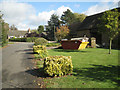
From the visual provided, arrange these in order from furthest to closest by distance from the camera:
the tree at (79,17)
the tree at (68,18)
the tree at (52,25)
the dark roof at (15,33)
Result: the dark roof at (15,33)
the tree at (68,18)
the tree at (79,17)
the tree at (52,25)

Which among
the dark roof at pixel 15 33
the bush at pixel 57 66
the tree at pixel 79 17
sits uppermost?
the tree at pixel 79 17

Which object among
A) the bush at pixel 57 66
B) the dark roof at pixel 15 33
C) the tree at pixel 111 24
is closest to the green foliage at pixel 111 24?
the tree at pixel 111 24

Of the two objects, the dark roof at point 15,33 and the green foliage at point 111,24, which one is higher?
the dark roof at point 15,33

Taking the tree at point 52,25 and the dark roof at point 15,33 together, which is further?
the dark roof at point 15,33

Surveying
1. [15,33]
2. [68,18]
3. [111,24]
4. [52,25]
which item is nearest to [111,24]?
[111,24]

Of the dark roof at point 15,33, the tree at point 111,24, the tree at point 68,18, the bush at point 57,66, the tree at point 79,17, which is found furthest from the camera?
the dark roof at point 15,33

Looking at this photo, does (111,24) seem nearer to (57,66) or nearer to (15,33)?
(57,66)

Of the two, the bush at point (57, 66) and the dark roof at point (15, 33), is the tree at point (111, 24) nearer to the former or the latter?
the bush at point (57, 66)

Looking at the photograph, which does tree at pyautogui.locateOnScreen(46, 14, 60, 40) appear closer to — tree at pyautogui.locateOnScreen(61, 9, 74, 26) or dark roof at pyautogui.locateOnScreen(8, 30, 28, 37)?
tree at pyautogui.locateOnScreen(61, 9, 74, 26)

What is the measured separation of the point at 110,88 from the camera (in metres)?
4.69

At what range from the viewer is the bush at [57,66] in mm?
6070

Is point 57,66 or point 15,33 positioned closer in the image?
point 57,66

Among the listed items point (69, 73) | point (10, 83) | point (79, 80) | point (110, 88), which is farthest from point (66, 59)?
point (10, 83)

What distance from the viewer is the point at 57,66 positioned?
6172mm
